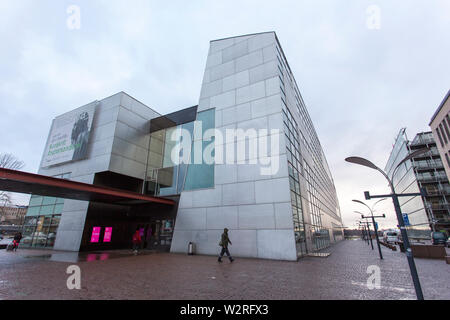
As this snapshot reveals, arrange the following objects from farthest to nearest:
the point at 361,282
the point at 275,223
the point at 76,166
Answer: the point at 76,166, the point at 275,223, the point at 361,282

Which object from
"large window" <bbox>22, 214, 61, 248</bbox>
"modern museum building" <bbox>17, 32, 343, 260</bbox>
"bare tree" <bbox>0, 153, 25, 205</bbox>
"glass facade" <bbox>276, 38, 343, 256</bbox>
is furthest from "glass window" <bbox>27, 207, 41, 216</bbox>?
"glass facade" <bbox>276, 38, 343, 256</bbox>

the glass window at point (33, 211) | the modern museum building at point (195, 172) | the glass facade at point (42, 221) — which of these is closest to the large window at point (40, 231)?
the glass facade at point (42, 221)

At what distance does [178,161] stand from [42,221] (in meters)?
15.9

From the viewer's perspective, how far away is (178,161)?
1997cm

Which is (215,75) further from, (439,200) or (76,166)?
(439,200)

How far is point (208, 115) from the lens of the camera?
1892cm

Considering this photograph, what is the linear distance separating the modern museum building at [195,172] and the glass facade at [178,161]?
0.11m

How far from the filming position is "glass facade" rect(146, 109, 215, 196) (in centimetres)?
1734

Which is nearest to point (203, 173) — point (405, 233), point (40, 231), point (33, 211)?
point (405, 233)

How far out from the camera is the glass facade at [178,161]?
17.3 metres
